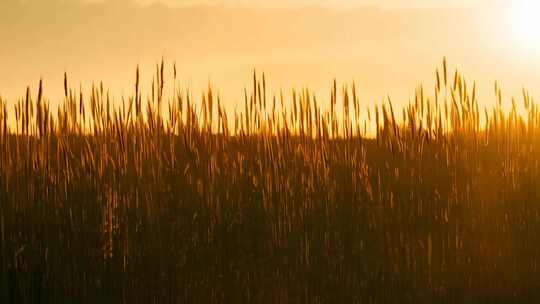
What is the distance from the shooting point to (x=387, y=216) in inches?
157

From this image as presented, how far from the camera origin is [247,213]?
3.76m

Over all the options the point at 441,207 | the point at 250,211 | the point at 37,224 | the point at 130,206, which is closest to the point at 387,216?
the point at 441,207

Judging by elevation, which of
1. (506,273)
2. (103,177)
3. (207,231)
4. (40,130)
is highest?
(40,130)

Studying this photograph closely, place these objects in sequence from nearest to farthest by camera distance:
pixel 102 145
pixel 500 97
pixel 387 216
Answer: pixel 102 145
pixel 387 216
pixel 500 97

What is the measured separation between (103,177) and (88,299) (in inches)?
22.8

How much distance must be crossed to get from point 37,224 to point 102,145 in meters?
0.49

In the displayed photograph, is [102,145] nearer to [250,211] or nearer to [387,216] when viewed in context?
[250,211]

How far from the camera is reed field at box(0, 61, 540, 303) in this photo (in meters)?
3.55

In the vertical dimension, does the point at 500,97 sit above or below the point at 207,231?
above

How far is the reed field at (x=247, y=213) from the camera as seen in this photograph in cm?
355

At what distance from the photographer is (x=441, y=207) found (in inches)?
163

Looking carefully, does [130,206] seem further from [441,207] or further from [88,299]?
[441,207]

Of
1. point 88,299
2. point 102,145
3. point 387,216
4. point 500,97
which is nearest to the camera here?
point 88,299

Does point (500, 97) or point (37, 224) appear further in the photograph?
point (500, 97)
